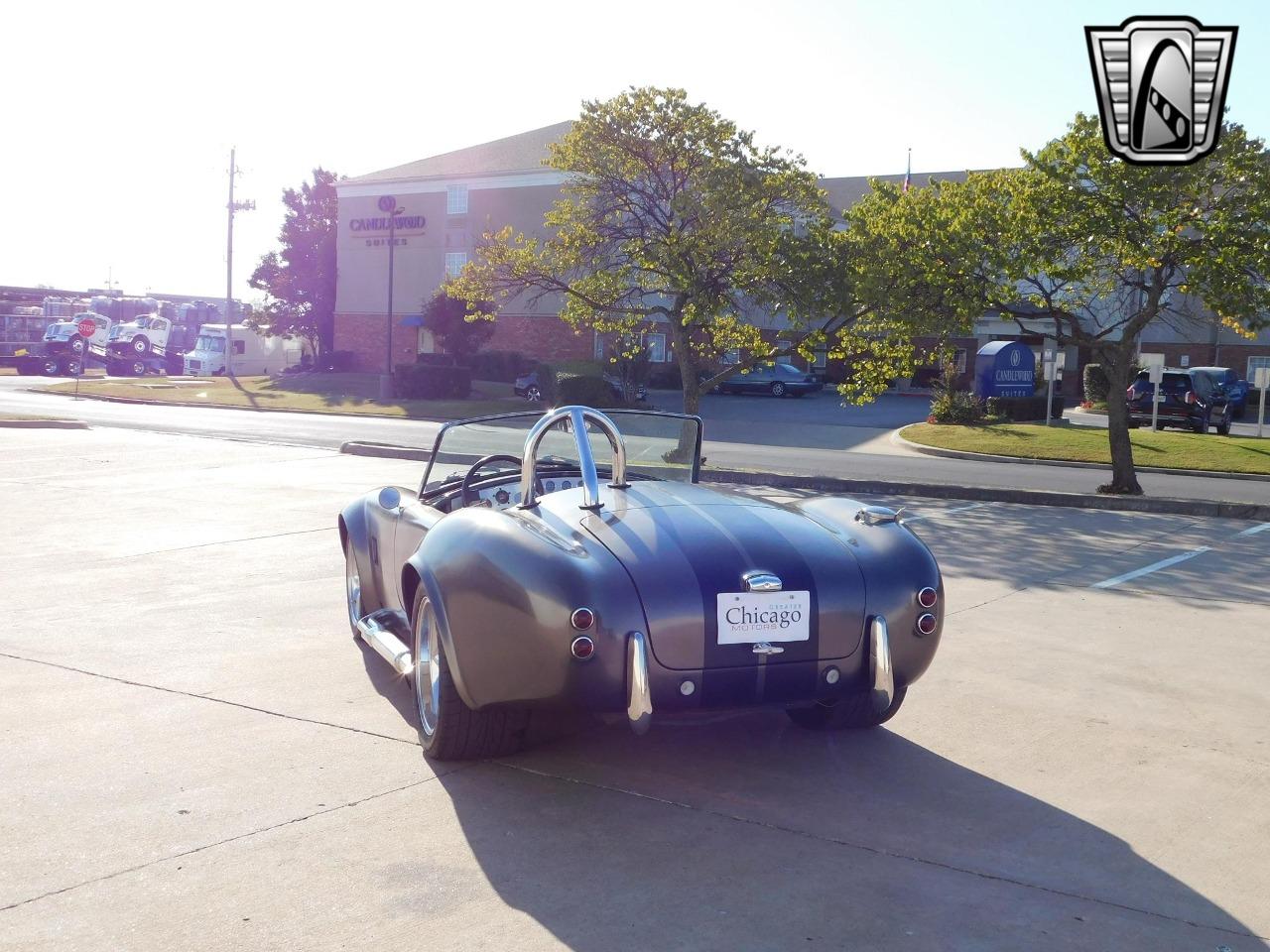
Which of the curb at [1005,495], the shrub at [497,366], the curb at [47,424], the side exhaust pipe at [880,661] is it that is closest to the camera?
the side exhaust pipe at [880,661]

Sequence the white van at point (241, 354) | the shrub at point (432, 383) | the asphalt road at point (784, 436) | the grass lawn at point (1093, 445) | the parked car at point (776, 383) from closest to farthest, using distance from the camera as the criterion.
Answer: the asphalt road at point (784, 436) → the grass lawn at point (1093, 445) → the shrub at point (432, 383) → the parked car at point (776, 383) → the white van at point (241, 354)

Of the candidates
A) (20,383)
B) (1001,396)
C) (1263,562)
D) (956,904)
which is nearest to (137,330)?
(20,383)

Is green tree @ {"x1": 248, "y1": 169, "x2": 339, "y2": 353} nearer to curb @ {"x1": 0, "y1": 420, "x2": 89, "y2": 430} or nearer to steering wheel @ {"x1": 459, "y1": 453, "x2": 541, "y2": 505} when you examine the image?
curb @ {"x1": 0, "y1": 420, "x2": 89, "y2": 430}

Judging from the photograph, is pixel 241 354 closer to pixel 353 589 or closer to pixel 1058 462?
pixel 1058 462

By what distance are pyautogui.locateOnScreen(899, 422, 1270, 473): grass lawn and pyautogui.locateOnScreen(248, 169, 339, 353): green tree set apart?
45.1m

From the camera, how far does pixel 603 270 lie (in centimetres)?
2269

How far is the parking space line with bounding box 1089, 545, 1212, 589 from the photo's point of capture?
9328 millimetres

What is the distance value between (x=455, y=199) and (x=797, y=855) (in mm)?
55985

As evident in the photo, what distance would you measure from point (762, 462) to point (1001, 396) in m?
13.3

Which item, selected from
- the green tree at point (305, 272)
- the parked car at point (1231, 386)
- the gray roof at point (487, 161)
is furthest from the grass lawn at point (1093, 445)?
the green tree at point (305, 272)

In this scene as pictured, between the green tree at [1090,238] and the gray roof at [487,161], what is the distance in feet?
125

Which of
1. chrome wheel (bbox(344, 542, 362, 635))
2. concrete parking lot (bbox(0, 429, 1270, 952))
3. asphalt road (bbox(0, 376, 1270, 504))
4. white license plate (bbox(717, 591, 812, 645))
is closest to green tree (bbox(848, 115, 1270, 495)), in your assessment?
Result: asphalt road (bbox(0, 376, 1270, 504))

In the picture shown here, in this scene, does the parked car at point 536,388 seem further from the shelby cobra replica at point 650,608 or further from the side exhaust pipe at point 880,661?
the side exhaust pipe at point 880,661

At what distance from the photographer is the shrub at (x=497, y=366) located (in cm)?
5062
